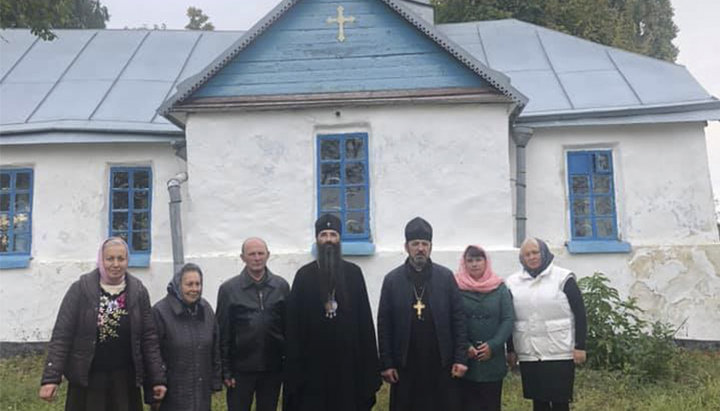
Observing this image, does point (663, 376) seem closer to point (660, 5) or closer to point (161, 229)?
point (161, 229)

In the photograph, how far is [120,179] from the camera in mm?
9227

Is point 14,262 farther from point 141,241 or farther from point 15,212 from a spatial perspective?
point 141,241

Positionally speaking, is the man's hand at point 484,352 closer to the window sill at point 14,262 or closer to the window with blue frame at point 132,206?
the window with blue frame at point 132,206

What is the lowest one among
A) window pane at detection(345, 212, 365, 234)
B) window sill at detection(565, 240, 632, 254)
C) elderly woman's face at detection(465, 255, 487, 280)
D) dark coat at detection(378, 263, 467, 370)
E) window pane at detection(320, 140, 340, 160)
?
dark coat at detection(378, 263, 467, 370)

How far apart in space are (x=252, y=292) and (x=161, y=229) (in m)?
5.07

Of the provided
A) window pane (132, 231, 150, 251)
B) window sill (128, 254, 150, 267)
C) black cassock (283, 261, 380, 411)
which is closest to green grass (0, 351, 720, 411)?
black cassock (283, 261, 380, 411)

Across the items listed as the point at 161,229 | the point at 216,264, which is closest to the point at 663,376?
the point at 216,264

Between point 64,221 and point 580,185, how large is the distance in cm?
712

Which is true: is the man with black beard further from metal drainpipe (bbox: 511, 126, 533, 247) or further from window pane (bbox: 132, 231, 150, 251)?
window pane (bbox: 132, 231, 150, 251)

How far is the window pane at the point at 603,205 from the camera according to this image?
8.73 m

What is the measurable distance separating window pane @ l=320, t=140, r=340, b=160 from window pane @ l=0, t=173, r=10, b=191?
4.68 m

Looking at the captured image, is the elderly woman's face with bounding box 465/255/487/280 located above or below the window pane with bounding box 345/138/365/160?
below

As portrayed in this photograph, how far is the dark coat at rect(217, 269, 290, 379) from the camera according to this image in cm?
430

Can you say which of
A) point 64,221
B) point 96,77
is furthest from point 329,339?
point 96,77
